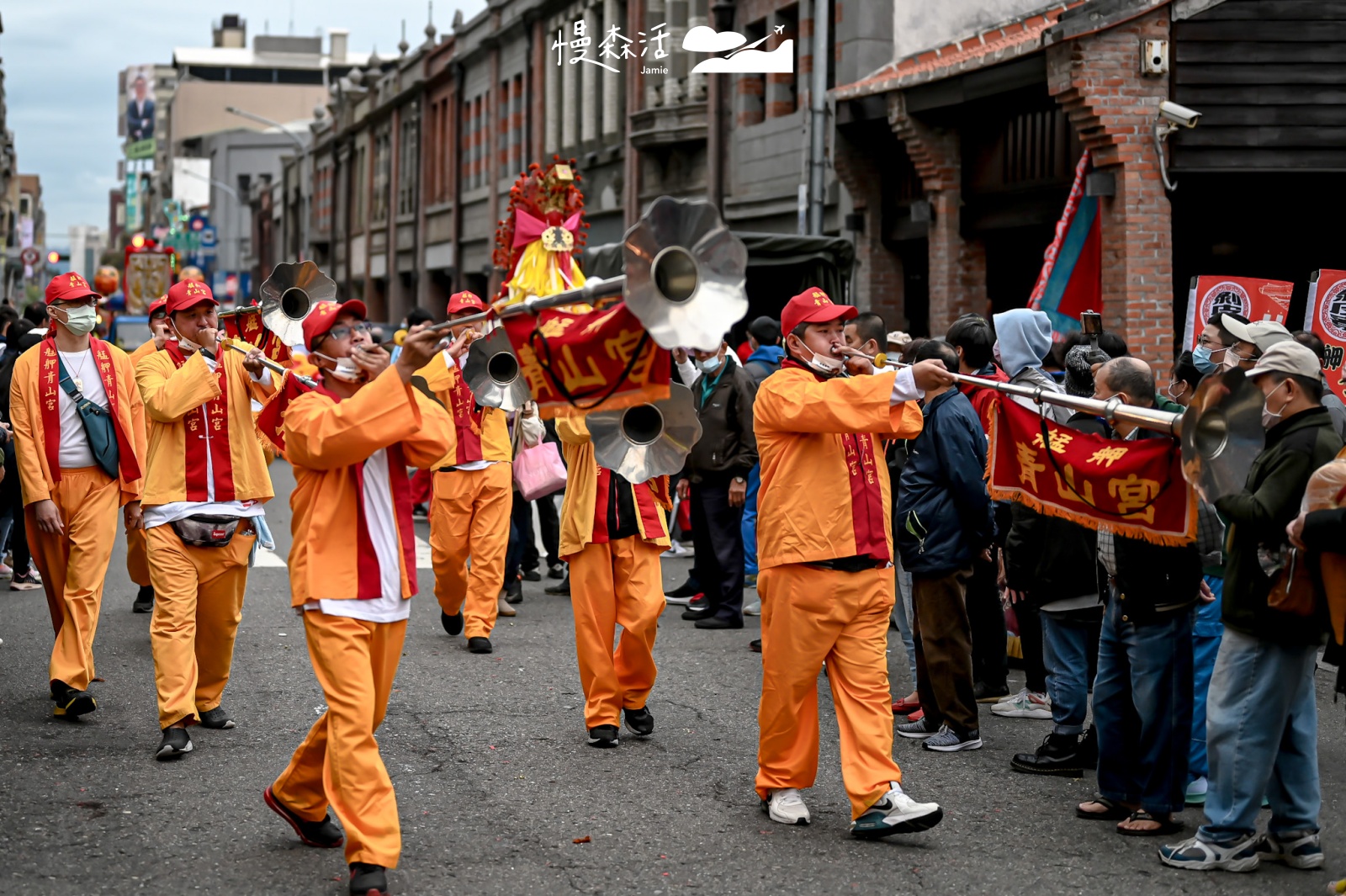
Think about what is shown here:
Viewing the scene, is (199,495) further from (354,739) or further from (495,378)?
(354,739)

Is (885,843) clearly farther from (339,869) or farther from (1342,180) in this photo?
(1342,180)

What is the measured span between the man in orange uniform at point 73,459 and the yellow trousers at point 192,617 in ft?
2.57

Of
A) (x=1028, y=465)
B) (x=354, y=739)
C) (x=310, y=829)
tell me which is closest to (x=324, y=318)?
(x=354, y=739)

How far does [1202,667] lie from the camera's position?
6535 millimetres

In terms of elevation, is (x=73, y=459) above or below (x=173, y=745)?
above

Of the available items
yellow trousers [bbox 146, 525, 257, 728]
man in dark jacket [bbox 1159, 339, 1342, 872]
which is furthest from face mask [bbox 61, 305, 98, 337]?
man in dark jacket [bbox 1159, 339, 1342, 872]

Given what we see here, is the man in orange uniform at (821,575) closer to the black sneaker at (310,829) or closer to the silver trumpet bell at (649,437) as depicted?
the silver trumpet bell at (649,437)

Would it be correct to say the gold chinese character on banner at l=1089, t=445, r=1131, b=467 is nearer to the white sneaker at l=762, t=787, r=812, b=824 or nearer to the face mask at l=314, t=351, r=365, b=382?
the white sneaker at l=762, t=787, r=812, b=824

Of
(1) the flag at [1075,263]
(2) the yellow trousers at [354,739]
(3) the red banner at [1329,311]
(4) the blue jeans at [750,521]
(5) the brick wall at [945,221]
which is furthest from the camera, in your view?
(5) the brick wall at [945,221]

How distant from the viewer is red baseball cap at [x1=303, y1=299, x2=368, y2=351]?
5461mm

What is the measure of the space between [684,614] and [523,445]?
1.73 meters

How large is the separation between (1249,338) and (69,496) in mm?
5606


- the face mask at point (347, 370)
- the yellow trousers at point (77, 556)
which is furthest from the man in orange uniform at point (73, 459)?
the face mask at point (347, 370)

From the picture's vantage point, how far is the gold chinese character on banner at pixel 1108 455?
5785 millimetres
